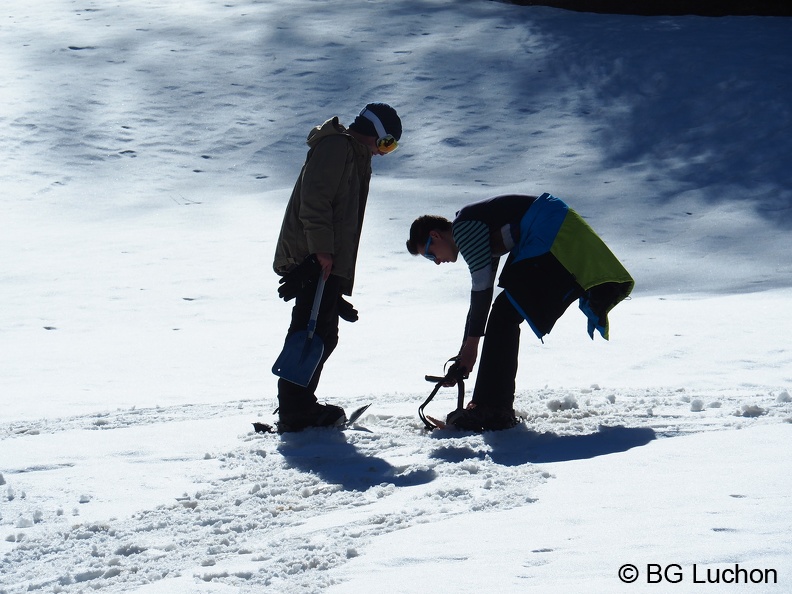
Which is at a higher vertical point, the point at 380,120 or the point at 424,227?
the point at 380,120

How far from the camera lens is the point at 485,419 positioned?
14.1 ft

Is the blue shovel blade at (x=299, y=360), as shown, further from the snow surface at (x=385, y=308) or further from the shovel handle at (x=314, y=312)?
the snow surface at (x=385, y=308)

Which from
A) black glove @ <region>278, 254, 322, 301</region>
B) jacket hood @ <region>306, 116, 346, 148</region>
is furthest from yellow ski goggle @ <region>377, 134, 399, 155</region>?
black glove @ <region>278, 254, 322, 301</region>

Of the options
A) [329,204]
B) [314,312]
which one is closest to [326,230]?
[329,204]

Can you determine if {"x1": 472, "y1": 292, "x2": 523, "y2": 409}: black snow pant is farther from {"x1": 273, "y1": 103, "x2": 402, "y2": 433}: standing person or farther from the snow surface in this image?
{"x1": 273, "y1": 103, "x2": 402, "y2": 433}: standing person

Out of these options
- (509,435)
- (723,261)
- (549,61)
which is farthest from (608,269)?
(549,61)

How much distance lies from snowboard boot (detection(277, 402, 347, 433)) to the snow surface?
0.11 meters

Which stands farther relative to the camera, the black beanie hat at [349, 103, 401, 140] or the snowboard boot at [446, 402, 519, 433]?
the black beanie hat at [349, 103, 401, 140]

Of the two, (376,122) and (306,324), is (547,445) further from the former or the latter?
(376,122)

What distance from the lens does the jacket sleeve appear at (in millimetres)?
4301

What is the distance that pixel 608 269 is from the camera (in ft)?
13.8

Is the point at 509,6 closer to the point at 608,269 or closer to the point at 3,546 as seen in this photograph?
the point at 608,269

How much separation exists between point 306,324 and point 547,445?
1164mm

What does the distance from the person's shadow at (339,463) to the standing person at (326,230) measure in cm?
15
